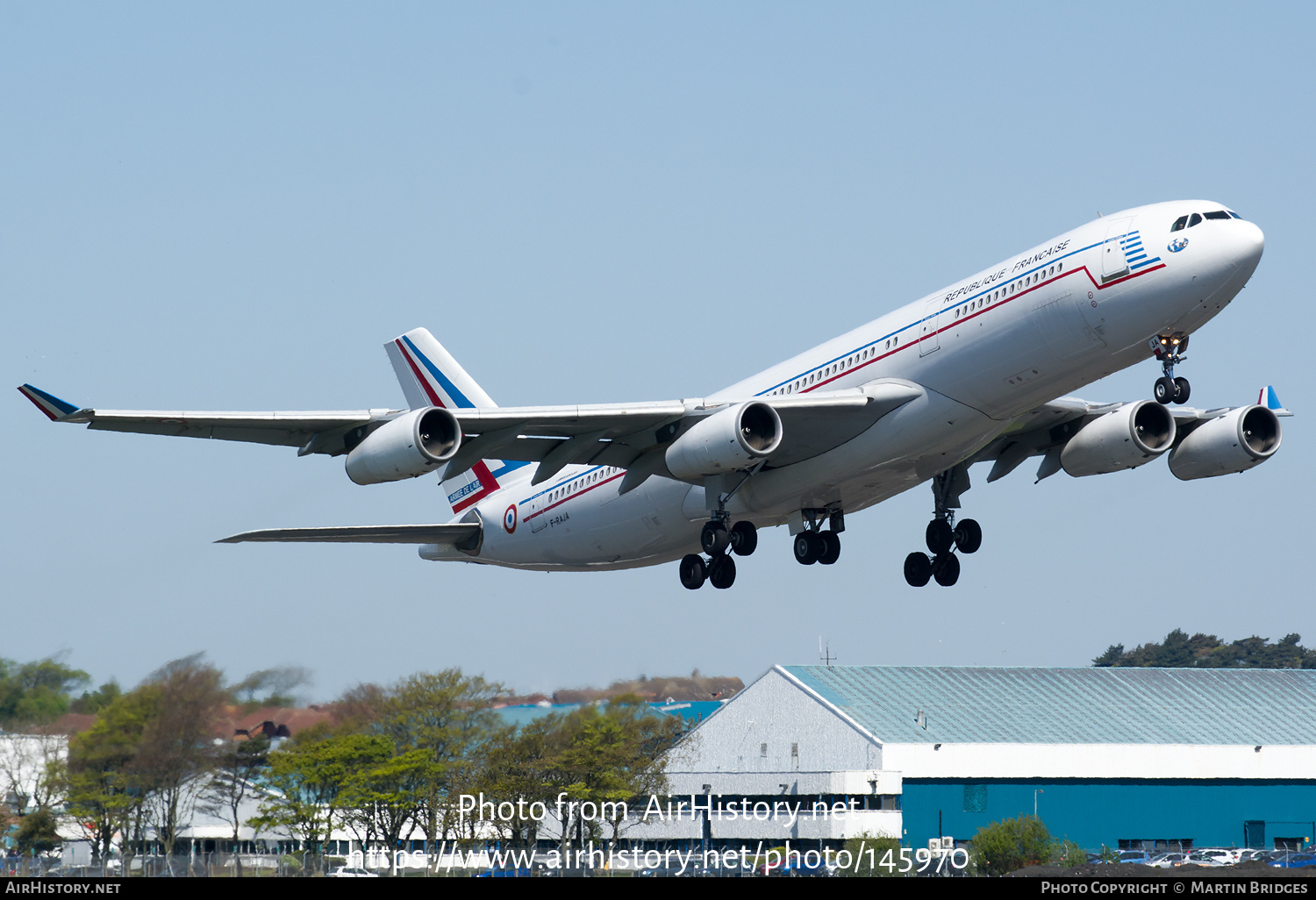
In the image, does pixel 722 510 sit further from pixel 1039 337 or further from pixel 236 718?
pixel 236 718

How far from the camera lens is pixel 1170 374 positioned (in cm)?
2827

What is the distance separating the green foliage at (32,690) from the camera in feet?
144

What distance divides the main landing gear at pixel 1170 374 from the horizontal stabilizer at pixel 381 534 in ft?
63.4

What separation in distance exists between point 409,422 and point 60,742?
19351 mm

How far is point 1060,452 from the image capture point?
3456 cm

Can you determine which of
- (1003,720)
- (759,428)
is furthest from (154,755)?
(1003,720)

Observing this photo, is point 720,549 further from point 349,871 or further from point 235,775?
point 349,871

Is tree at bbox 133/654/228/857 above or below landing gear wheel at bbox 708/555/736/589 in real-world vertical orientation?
below

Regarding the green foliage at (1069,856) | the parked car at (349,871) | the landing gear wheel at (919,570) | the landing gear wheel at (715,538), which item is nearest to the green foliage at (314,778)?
the parked car at (349,871)

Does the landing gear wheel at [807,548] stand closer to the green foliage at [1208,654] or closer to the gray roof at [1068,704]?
the gray roof at [1068,704]

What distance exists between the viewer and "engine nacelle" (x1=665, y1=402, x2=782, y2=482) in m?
30.3

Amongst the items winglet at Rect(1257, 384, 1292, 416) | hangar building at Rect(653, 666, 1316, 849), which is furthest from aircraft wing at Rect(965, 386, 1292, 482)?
hangar building at Rect(653, 666, 1316, 849)

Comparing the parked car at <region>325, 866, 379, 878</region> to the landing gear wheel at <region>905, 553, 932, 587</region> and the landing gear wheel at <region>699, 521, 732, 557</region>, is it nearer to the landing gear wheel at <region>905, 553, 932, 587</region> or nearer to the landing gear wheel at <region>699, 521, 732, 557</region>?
the landing gear wheel at <region>699, 521, 732, 557</region>

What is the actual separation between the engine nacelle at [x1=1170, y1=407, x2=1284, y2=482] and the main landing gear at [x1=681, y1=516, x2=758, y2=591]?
33.6 feet
